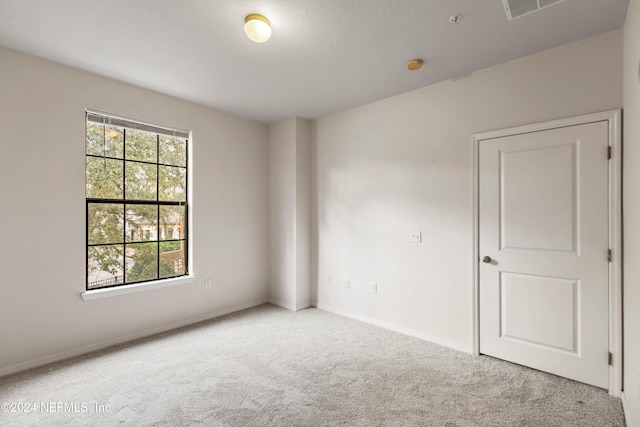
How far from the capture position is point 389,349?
2.93m

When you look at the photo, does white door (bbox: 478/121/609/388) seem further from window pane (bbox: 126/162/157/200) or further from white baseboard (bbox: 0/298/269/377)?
window pane (bbox: 126/162/157/200)

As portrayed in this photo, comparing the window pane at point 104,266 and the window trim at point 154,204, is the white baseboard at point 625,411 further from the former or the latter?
the window pane at point 104,266

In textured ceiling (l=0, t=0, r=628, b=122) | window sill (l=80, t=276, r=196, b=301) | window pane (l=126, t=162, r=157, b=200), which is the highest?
textured ceiling (l=0, t=0, r=628, b=122)

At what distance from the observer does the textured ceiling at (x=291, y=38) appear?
1.96 metres

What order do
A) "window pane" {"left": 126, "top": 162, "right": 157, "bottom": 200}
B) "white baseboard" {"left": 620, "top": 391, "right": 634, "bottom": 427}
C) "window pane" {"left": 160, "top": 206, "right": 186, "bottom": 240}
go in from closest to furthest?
"white baseboard" {"left": 620, "top": 391, "right": 634, "bottom": 427}
"window pane" {"left": 126, "top": 162, "right": 157, "bottom": 200}
"window pane" {"left": 160, "top": 206, "right": 186, "bottom": 240}

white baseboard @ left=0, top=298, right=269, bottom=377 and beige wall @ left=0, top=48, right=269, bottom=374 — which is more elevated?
beige wall @ left=0, top=48, right=269, bottom=374

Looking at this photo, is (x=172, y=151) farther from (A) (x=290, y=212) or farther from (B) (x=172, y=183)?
(A) (x=290, y=212)

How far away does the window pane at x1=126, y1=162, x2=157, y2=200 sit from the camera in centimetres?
320

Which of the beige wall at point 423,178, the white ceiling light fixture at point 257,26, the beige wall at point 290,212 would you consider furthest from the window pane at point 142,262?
the white ceiling light fixture at point 257,26

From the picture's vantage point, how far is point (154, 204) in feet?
11.1

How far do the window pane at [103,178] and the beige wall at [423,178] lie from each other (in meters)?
2.27

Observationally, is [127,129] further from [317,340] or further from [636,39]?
[636,39]

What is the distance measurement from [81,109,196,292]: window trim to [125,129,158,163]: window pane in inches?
→ 3.5

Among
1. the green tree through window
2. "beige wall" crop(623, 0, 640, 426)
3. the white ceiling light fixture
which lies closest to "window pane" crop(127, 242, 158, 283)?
the green tree through window
